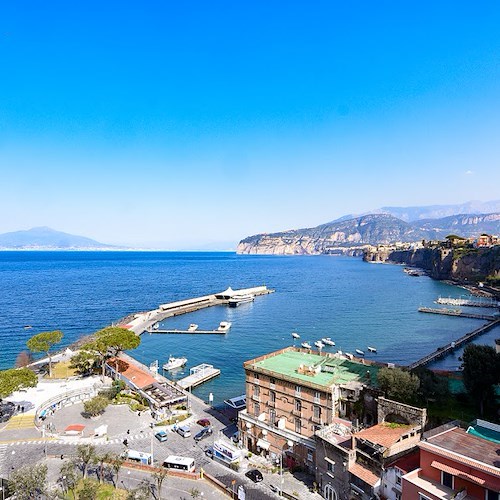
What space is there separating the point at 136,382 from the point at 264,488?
90.5 ft

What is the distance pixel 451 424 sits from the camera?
26.8 metres

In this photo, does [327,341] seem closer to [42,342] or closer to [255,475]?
[255,475]

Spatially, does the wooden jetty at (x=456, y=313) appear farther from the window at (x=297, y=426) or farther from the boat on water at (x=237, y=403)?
the window at (x=297, y=426)

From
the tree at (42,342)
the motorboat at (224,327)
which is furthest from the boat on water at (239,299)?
the tree at (42,342)

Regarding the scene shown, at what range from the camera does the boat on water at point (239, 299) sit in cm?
12950

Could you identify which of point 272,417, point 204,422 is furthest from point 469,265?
point 272,417

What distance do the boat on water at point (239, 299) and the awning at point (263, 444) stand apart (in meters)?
92.4

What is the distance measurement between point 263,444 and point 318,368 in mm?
8605

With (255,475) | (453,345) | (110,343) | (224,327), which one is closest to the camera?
(255,475)

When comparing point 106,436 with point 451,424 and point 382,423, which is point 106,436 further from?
point 451,424

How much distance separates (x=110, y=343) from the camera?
57.7m

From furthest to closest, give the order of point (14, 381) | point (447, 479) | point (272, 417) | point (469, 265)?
point (469, 265), point (14, 381), point (272, 417), point (447, 479)

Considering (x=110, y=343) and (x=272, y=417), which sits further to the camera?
(x=110, y=343)

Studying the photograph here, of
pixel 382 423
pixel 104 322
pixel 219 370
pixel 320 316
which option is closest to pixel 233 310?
pixel 320 316
